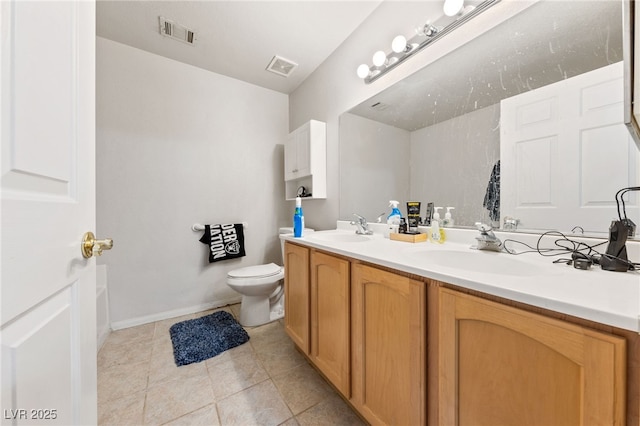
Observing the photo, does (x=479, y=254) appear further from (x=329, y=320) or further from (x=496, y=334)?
→ (x=329, y=320)

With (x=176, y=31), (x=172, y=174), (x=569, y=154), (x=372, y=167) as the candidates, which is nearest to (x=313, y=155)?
(x=372, y=167)

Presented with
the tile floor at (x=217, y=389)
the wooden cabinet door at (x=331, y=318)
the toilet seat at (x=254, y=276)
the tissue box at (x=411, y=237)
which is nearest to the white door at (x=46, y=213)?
the tile floor at (x=217, y=389)

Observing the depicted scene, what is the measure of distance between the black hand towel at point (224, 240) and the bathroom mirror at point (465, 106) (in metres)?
1.23

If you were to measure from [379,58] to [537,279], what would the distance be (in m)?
1.47

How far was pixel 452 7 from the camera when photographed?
1073mm

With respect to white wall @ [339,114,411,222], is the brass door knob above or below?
below

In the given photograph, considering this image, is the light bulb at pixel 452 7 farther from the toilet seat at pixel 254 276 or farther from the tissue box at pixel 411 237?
the toilet seat at pixel 254 276

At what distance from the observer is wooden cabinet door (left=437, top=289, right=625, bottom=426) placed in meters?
0.40

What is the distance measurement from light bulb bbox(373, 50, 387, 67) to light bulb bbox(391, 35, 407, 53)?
0.36 ft

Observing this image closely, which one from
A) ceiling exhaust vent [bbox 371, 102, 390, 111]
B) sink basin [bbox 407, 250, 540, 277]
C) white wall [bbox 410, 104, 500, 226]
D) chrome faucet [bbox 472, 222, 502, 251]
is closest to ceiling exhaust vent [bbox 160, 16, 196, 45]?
ceiling exhaust vent [bbox 371, 102, 390, 111]

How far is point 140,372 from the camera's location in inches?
52.9

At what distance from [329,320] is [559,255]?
3.12 feet

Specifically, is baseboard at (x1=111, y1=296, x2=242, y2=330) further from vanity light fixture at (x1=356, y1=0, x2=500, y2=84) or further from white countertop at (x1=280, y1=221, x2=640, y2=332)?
vanity light fixture at (x1=356, y1=0, x2=500, y2=84)

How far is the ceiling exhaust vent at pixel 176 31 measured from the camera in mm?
1647
